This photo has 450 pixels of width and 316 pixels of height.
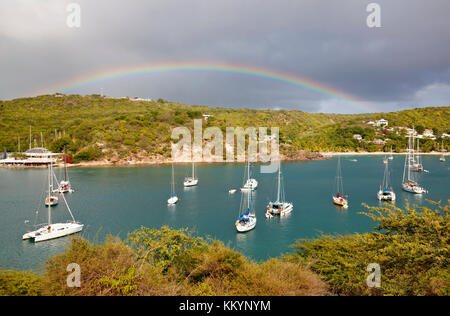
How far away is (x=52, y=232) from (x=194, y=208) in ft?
51.7

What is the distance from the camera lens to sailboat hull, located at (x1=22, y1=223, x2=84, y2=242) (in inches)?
977

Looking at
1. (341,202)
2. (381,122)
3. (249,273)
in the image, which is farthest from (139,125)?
(381,122)

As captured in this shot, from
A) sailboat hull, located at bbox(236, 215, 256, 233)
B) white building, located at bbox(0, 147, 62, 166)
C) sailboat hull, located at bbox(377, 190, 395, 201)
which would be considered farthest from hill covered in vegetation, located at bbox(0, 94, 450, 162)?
sailboat hull, located at bbox(236, 215, 256, 233)

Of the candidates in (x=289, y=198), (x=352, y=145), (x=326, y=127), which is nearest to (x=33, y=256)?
(x=289, y=198)

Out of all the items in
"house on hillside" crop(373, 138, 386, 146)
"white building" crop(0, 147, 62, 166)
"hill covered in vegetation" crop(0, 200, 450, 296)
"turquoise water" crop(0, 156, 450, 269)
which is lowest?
"turquoise water" crop(0, 156, 450, 269)

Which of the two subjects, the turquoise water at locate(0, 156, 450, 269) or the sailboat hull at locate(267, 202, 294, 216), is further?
the sailboat hull at locate(267, 202, 294, 216)

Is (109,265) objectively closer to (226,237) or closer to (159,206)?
(226,237)

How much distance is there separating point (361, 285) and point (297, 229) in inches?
705

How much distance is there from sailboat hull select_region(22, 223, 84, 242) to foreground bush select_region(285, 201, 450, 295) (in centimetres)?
2160

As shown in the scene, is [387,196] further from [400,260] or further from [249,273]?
[249,273]

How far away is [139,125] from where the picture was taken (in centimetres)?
10031

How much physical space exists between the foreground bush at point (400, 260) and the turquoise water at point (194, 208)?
21.9 feet

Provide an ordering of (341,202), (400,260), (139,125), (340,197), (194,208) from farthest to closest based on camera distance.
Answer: (139,125) < (340,197) < (341,202) < (194,208) < (400,260)

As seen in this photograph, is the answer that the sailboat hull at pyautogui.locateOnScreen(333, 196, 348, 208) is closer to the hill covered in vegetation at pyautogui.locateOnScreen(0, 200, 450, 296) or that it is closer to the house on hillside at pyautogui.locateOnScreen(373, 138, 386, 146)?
the hill covered in vegetation at pyautogui.locateOnScreen(0, 200, 450, 296)
